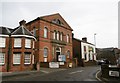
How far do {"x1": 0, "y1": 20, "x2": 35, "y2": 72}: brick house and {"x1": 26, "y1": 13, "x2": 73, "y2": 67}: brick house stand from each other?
576cm

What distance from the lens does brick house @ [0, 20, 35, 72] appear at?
78.9 ft

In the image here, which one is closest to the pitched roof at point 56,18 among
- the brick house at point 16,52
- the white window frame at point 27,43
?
the white window frame at point 27,43

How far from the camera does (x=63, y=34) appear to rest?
41.0m

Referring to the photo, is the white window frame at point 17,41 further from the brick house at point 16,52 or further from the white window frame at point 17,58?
the white window frame at point 17,58

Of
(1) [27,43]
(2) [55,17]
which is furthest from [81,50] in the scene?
(1) [27,43]

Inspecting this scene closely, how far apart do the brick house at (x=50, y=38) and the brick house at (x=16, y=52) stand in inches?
227

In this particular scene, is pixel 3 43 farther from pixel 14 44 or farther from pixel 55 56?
pixel 55 56

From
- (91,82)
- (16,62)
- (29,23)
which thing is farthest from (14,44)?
(91,82)

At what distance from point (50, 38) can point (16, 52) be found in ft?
40.6

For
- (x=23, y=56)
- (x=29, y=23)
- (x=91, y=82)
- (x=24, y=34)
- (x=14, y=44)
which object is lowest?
(x=91, y=82)

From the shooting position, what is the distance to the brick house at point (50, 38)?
33094 millimetres

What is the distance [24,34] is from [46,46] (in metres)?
9.63

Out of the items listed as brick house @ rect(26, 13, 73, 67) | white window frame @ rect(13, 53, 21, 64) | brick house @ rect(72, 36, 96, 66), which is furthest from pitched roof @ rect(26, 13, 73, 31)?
white window frame @ rect(13, 53, 21, 64)

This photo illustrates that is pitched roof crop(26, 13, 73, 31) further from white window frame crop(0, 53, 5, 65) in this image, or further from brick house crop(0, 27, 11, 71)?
white window frame crop(0, 53, 5, 65)
